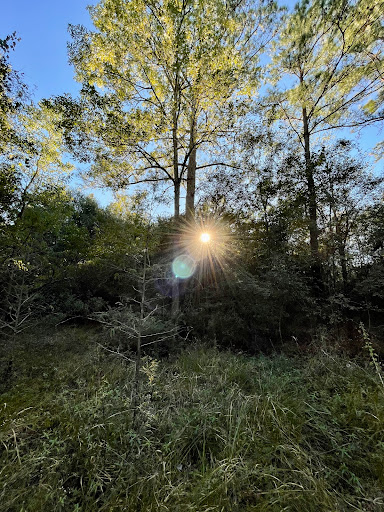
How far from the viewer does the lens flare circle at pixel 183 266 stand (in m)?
5.32

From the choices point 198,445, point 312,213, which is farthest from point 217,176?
point 198,445

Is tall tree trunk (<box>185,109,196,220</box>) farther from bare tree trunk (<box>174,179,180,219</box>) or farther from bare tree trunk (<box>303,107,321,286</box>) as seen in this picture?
bare tree trunk (<box>303,107,321,286</box>)

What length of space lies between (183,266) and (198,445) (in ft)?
12.5

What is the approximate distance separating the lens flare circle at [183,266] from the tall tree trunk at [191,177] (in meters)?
1.08

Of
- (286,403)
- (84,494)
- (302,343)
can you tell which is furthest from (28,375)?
(302,343)

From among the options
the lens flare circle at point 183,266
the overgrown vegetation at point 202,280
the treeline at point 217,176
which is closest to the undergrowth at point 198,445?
the overgrown vegetation at point 202,280

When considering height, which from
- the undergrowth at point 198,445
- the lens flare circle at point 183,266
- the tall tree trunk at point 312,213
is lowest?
the undergrowth at point 198,445

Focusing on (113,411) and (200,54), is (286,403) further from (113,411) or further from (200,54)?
(200,54)

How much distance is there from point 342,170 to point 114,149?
5.29 m

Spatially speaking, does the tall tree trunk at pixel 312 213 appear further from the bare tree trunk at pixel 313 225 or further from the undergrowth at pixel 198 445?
the undergrowth at pixel 198 445

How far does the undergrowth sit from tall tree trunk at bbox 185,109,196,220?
158 inches

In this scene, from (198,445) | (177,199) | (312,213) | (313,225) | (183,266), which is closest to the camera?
(198,445)

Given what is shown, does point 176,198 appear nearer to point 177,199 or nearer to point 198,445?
point 177,199

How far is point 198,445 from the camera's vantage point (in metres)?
1.93
